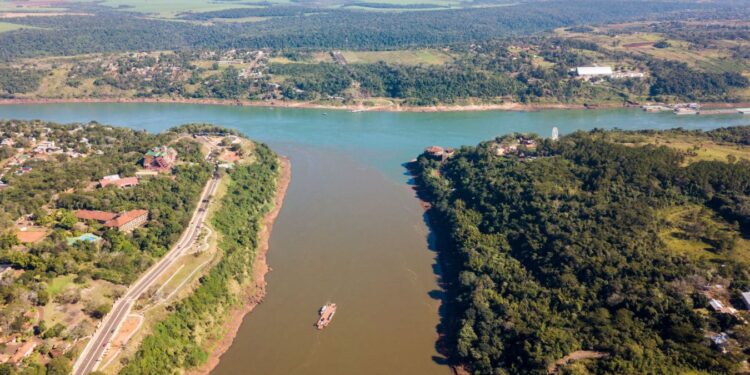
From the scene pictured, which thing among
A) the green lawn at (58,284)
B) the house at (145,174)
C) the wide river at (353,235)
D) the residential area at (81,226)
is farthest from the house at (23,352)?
the house at (145,174)

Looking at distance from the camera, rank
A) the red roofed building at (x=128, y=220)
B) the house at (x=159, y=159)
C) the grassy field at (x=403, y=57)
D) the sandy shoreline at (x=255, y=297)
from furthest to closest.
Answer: the grassy field at (x=403, y=57), the house at (x=159, y=159), the red roofed building at (x=128, y=220), the sandy shoreline at (x=255, y=297)

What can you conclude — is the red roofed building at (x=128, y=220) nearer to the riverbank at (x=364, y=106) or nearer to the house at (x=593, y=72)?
the riverbank at (x=364, y=106)

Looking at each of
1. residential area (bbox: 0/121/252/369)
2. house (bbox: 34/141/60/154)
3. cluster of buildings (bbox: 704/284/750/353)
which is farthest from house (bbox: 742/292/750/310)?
house (bbox: 34/141/60/154)

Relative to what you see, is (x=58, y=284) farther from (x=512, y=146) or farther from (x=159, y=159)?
(x=512, y=146)

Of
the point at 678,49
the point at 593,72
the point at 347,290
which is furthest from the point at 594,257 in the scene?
the point at 678,49

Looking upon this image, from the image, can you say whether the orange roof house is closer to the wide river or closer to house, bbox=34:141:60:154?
the wide river

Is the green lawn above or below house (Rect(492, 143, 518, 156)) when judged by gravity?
below

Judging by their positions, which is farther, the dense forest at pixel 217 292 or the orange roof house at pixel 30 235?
the orange roof house at pixel 30 235
